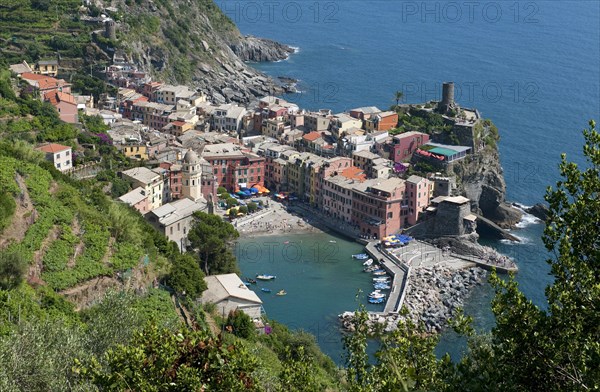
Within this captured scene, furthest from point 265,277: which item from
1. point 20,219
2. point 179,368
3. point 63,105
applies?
point 179,368

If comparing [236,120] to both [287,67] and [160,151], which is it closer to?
[160,151]

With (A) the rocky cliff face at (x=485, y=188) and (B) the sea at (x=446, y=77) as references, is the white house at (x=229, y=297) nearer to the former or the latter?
(B) the sea at (x=446, y=77)

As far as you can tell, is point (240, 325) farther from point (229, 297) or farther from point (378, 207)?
point (378, 207)

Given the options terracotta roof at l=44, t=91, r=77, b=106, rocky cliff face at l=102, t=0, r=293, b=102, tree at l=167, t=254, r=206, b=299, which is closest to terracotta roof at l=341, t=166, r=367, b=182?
terracotta roof at l=44, t=91, r=77, b=106

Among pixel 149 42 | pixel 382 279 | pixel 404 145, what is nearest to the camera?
pixel 382 279

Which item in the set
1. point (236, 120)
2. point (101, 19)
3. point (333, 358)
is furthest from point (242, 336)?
point (101, 19)

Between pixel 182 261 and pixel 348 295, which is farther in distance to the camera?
pixel 348 295
